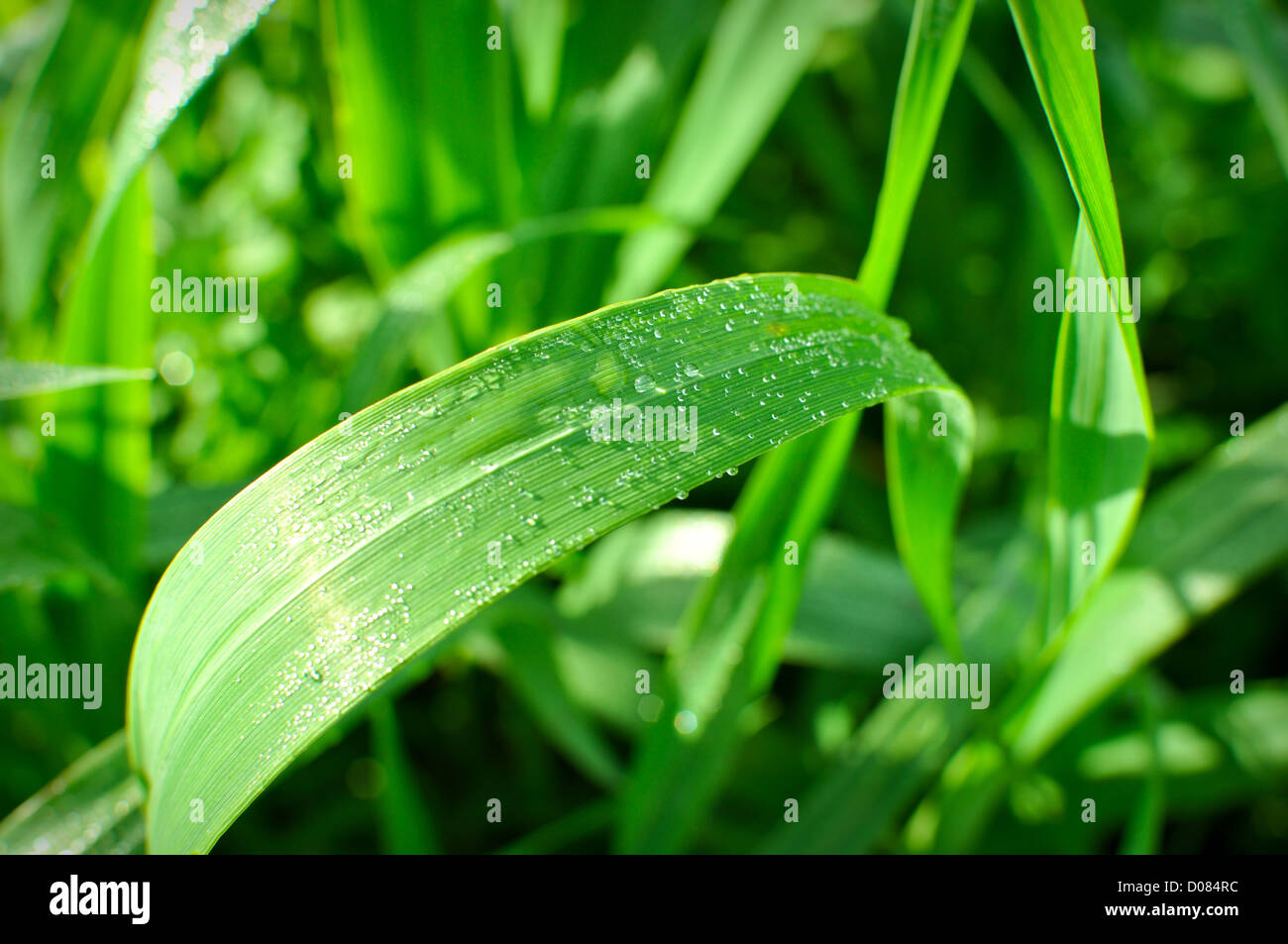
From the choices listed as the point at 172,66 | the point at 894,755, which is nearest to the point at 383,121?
the point at 172,66

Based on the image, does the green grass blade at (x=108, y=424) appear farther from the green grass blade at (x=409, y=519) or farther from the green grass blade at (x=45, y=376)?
the green grass blade at (x=409, y=519)

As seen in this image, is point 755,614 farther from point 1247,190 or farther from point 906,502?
point 1247,190

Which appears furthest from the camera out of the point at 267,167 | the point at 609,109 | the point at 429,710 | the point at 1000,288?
the point at 1000,288

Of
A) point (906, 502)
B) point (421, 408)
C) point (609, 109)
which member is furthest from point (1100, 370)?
point (609, 109)

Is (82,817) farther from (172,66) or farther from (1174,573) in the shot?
(1174,573)

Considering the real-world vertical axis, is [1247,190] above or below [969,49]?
below

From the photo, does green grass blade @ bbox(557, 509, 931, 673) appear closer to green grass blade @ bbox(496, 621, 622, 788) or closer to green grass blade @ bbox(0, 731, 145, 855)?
green grass blade @ bbox(496, 621, 622, 788)

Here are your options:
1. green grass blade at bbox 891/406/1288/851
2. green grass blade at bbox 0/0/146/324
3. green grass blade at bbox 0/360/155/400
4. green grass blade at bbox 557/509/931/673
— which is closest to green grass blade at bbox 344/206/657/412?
green grass blade at bbox 0/360/155/400
